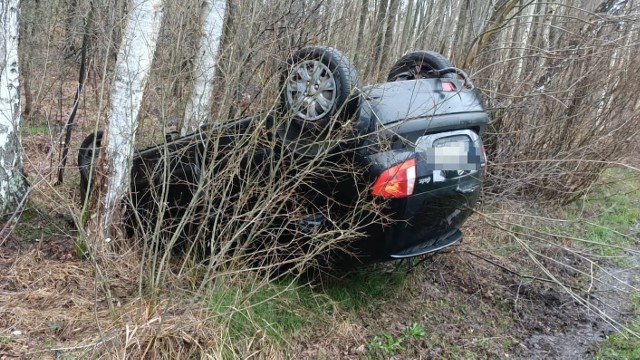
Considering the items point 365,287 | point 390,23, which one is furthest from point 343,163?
point 390,23

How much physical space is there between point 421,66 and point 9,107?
11.5ft

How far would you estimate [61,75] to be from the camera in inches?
261

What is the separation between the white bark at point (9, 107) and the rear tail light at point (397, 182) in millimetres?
2914

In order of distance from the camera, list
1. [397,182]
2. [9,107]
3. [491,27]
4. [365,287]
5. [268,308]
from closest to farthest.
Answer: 1. [397,182]
2. [268,308]
3. [9,107]
4. [365,287]
5. [491,27]

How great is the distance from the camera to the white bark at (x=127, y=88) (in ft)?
13.8

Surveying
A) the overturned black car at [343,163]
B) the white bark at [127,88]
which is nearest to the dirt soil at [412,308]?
the white bark at [127,88]

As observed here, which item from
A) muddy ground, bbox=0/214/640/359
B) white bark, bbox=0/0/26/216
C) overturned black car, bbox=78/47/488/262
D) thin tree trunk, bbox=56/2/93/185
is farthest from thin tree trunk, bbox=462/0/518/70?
white bark, bbox=0/0/26/216

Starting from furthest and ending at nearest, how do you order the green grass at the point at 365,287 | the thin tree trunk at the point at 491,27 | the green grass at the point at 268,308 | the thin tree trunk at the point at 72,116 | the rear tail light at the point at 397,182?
the thin tree trunk at the point at 491,27 < the thin tree trunk at the point at 72,116 < the green grass at the point at 365,287 < the green grass at the point at 268,308 < the rear tail light at the point at 397,182

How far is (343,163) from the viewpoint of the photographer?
3.71 meters

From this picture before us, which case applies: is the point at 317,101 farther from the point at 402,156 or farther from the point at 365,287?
the point at 365,287

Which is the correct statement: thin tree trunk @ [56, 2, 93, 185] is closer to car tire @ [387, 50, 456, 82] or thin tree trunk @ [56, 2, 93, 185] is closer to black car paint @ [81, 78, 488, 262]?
black car paint @ [81, 78, 488, 262]

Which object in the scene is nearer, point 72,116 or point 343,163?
point 343,163

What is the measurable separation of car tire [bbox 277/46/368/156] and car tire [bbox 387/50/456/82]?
0.95 metres

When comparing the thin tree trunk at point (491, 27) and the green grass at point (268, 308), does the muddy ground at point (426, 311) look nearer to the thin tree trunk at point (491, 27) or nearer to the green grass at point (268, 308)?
the green grass at point (268, 308)
